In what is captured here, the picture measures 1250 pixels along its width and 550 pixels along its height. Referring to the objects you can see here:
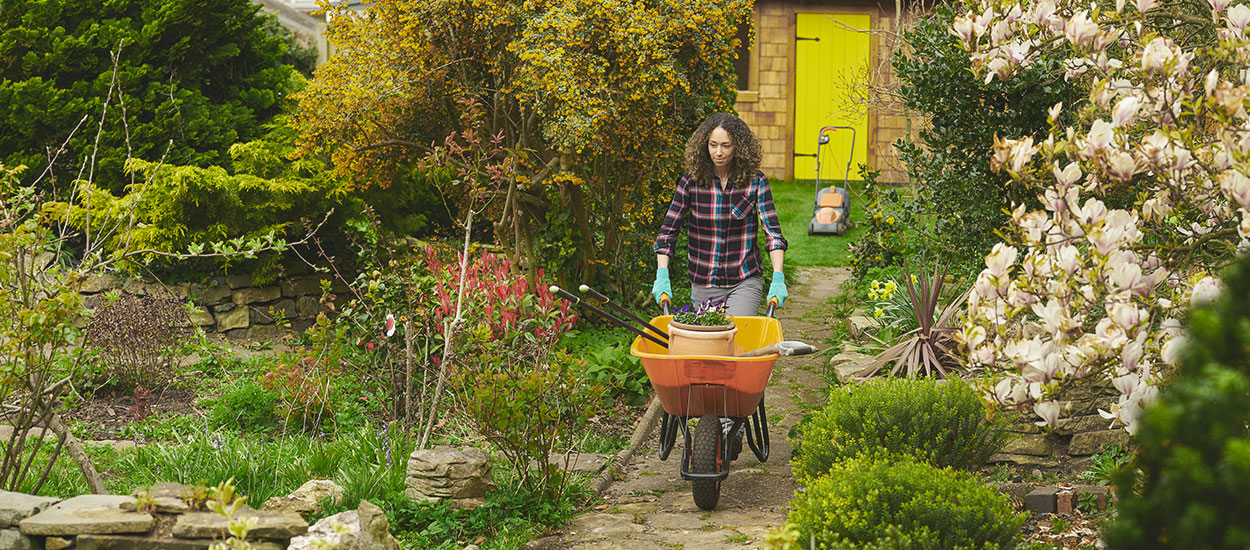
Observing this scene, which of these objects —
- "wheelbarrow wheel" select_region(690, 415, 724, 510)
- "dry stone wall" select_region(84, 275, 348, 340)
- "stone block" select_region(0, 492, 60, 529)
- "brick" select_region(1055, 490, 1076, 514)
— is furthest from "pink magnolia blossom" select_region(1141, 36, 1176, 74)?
"dry stone wall" select_region(84, 275, 348, 340)

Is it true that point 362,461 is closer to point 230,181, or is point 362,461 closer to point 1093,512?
point 1093,512

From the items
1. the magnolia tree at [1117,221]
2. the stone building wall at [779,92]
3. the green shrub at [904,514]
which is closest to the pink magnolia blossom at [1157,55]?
the magnolia tree at [1117,221]

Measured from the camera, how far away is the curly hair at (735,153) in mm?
4754

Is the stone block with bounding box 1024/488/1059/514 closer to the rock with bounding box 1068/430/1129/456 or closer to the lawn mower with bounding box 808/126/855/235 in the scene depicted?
the rock with bounding box 1068/430/1129/456

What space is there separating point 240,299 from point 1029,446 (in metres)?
5.35

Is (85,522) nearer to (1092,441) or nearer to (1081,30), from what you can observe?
(1081,30)

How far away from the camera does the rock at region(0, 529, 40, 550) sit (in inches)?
129

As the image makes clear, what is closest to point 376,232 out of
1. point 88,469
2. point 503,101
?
point 503,101

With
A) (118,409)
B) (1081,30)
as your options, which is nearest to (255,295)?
(118,409)

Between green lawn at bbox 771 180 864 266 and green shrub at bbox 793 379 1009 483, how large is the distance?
489cm

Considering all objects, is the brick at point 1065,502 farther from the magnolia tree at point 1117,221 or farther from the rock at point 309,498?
the rock at point 309,498

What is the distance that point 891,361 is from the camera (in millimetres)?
5859

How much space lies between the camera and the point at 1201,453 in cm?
132

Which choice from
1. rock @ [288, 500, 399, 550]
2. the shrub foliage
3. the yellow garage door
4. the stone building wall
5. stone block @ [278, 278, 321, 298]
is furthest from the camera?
the yellow garage door
